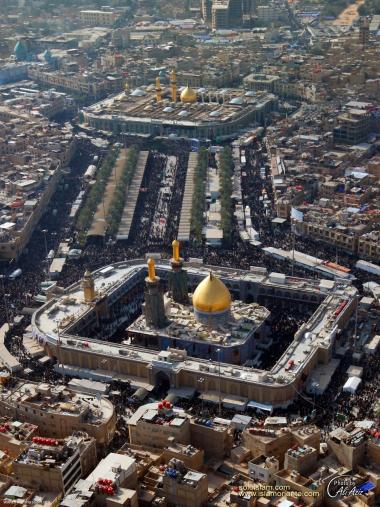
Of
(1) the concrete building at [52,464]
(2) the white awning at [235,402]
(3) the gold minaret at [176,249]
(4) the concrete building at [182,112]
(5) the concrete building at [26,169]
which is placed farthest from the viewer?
(4) the concrete building at [182,112]

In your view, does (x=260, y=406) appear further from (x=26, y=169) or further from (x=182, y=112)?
(x=182, y=112)

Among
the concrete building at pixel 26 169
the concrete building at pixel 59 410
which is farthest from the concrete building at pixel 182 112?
the concrete building at pixel 59 410

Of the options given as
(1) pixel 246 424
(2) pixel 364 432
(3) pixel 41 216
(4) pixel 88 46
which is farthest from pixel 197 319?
(4) pixel 88 46

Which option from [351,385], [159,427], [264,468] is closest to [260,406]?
[351,385]

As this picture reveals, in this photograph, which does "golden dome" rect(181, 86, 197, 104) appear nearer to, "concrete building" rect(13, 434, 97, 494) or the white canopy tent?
the white canopy tent

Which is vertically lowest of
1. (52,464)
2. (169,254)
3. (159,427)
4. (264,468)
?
(169,254)

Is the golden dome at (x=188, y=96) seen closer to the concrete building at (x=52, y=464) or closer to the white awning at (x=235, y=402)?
the white awning at (x=235, y=402)
